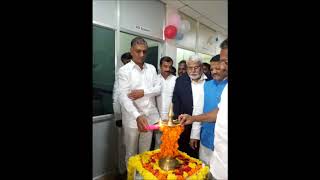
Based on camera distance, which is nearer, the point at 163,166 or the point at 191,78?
the point at 163,166

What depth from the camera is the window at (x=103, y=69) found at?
239cm

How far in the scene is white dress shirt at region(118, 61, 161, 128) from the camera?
2.07 m

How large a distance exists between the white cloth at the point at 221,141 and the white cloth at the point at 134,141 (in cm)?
126

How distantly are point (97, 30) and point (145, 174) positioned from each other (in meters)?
1.66

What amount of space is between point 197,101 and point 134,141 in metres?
0.76

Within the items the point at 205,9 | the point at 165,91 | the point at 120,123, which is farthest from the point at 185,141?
the point at 205,9

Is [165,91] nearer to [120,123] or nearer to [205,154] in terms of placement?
[120,123]

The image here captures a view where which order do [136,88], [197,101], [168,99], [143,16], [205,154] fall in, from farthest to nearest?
[143,16] < [168,99] < [136,88] < [197,101] < [205,154]

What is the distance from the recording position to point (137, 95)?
208 cm
